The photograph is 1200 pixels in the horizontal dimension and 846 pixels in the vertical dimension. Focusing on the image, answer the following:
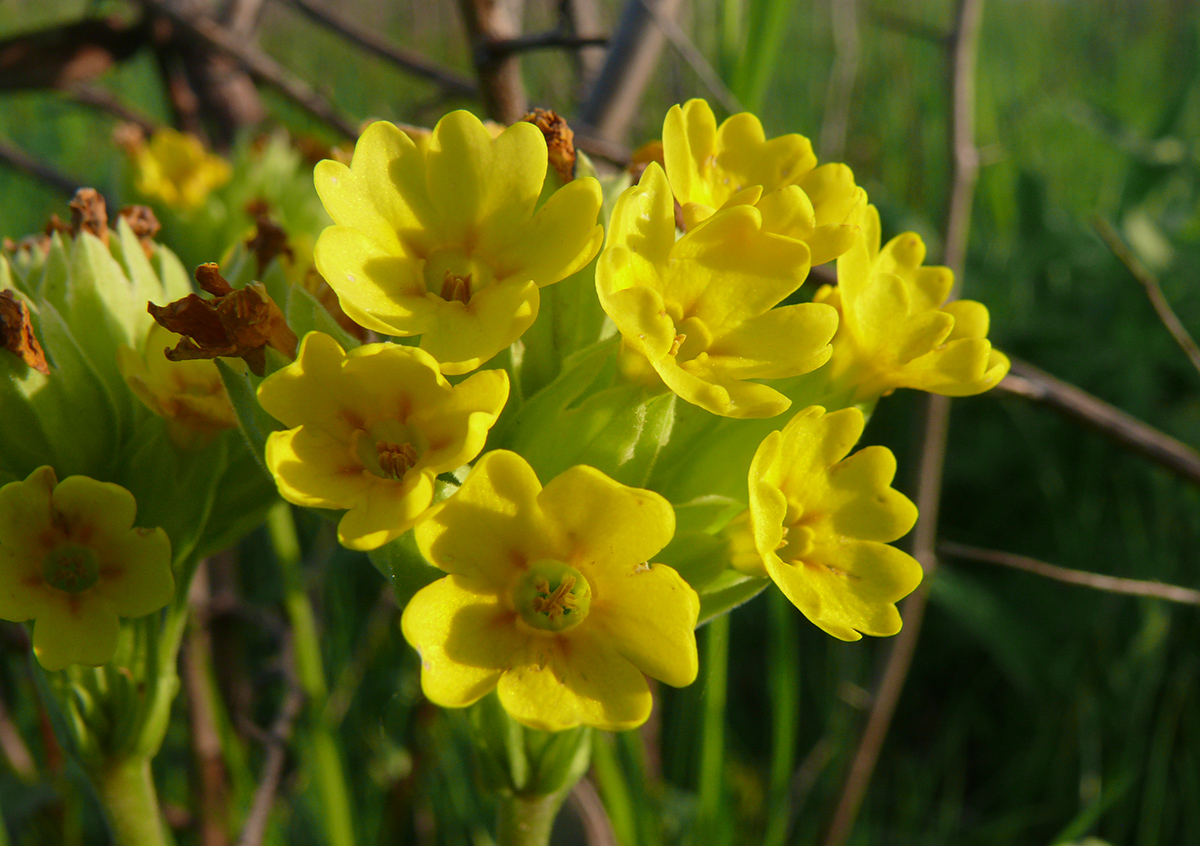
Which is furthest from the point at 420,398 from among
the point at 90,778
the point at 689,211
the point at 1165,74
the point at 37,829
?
the point at 1165,74

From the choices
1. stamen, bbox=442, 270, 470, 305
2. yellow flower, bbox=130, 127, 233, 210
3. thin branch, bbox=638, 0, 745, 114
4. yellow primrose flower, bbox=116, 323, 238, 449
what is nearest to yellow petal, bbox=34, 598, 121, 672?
yellow primrose flower, bbox=116, 323, 238, 449

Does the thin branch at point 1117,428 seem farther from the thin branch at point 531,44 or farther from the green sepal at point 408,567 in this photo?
the green sepal at point 408,567

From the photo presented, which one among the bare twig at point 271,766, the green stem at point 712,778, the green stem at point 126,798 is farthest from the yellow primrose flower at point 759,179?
the bare twig at point 271,766

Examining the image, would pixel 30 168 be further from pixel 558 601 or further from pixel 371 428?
pixel 558 601

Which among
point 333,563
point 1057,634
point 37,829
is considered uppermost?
point 333,563

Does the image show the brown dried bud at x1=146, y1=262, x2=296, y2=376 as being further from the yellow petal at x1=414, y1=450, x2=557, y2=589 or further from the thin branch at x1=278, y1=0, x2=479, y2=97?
the thin branch at x1=278, y1=0, x2=479, y2=97

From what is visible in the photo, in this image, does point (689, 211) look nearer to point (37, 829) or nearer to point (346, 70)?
point (37, 829)
